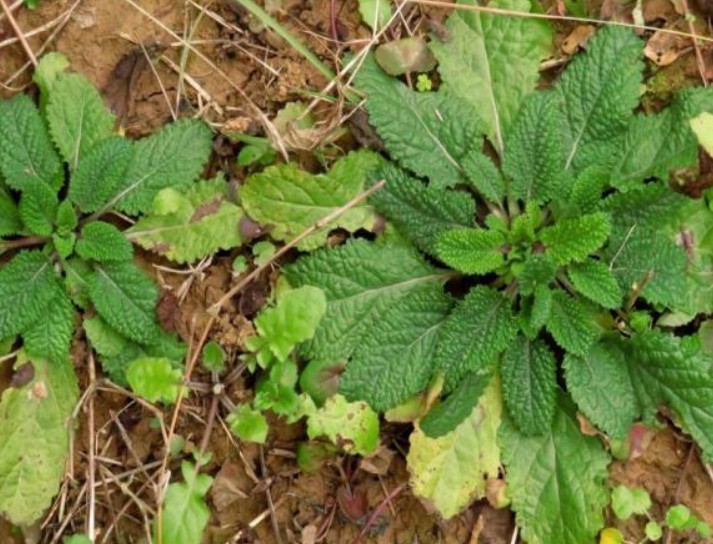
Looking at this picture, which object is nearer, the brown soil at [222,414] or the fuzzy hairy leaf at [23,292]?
the fuzzy hairy leaf at [23,292]

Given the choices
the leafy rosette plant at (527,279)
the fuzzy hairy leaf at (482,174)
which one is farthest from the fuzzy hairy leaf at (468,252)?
the fuzzy hairy leaf at (482,174)

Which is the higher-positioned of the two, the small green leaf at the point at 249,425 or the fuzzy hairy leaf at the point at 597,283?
the fuzzy hairy leaf at the point at 597,283

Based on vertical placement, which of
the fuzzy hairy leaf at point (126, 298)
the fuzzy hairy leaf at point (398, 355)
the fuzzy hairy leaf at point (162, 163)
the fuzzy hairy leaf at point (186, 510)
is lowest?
the fuzzy hairy leaf at point (186, 510)

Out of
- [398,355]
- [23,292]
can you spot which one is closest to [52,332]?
[23,292]

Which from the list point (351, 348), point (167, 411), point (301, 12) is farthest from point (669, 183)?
point (167, 411)

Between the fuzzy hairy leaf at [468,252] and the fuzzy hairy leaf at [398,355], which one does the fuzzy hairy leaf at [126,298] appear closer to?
the fuzzy hairy leaf at [398,355]

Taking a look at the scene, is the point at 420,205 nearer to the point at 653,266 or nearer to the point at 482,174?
the point at 482,174

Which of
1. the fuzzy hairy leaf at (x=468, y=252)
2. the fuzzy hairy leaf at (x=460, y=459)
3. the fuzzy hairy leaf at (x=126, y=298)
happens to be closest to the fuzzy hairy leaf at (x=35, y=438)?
the fuzzy hairy leaf at (x=126, y=298)
